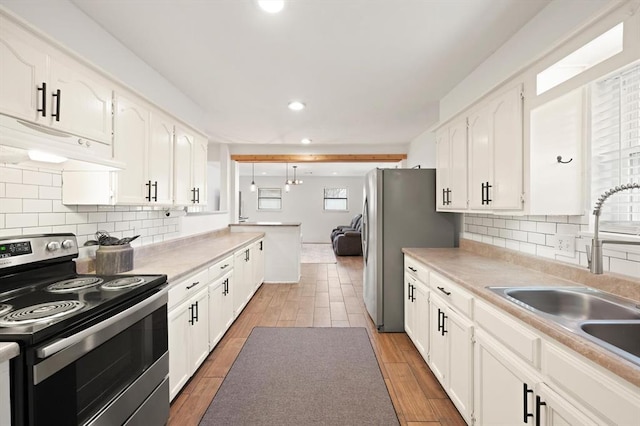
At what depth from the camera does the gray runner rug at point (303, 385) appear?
192 cm

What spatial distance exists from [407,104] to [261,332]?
3.05 meters

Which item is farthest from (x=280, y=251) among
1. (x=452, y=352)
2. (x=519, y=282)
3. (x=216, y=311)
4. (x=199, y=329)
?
(x=519, y=282)

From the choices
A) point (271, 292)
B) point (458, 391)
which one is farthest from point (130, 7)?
point (271, 292)

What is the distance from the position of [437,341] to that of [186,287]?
1.82 m

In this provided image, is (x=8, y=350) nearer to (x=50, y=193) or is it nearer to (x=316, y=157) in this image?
(x=50, y=193)

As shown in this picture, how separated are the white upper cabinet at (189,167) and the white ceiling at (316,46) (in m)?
0.56

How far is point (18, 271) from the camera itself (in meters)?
1.47

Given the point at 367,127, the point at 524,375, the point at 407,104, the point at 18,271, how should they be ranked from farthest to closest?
the point at 367,127
the point at 407,104
the point at 18,271
the point at 524,375

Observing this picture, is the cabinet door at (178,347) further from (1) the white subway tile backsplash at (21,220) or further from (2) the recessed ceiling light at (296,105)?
(2) the recessed ceiling light at (296,105)

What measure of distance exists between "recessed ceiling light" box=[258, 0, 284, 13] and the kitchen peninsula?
3784 mm

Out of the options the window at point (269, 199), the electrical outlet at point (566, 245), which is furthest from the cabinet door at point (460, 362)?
the window at point (269, 199)

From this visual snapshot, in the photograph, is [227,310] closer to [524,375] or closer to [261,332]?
[261,332]

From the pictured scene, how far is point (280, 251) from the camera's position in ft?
17.6

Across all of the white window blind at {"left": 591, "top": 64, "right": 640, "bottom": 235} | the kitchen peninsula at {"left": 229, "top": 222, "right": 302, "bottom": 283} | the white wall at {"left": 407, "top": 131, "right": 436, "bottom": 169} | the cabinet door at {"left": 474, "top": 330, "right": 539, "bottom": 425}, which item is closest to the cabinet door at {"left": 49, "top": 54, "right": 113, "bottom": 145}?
the cabinet door at {"left": 474, "top": 330, "right": 539, "bottom": 425}
